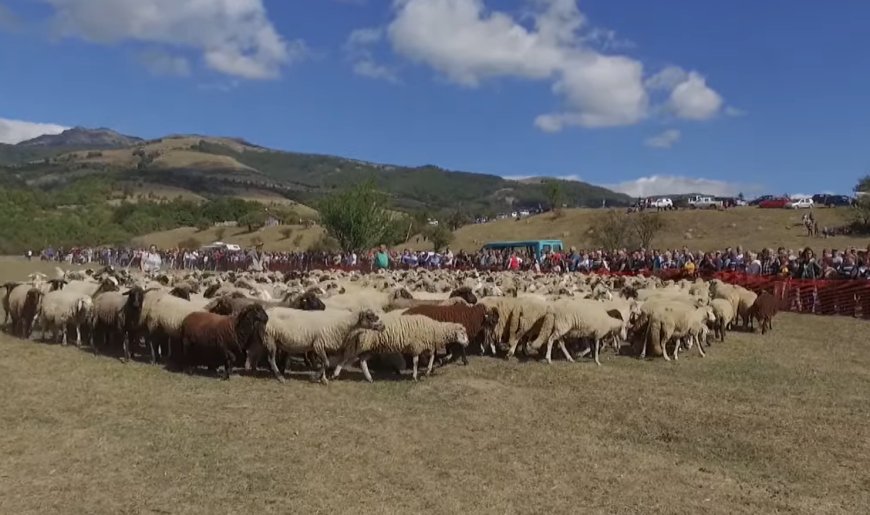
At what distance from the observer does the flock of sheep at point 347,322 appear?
12562 mm

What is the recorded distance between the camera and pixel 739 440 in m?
9.45

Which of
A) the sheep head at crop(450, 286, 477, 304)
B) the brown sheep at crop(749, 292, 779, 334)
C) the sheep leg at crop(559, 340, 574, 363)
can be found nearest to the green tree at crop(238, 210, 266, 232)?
the brown sheep at crop(749, 292, 779, 334)

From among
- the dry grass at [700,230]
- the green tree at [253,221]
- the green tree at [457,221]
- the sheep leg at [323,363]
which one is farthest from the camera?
the green tree at [253,221]

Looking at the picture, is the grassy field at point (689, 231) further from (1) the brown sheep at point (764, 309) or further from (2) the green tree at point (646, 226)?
(1) the brown sheep at point (764, 309)

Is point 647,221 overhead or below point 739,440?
overhead

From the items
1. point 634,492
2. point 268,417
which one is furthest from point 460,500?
point 268,417

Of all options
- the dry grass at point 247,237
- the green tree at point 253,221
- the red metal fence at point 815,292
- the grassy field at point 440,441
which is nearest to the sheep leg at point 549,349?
the grassy field at point 440,441

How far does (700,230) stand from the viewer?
69.5 meters

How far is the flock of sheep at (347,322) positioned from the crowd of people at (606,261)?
7.23 meters

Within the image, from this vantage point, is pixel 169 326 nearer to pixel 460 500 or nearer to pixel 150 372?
pixel 150 372

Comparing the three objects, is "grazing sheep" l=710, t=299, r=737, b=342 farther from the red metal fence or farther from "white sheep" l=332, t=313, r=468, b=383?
"white sheep" l=332, t=313, r=468, b=383

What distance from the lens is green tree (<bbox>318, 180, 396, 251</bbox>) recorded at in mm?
59250

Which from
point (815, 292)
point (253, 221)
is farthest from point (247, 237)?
point (815, 292)

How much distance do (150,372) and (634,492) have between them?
8409 millimetres
